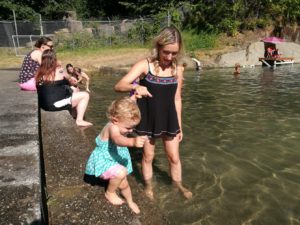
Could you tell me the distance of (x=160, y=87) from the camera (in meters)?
4.49

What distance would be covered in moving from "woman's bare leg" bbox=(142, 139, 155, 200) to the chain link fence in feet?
76.7

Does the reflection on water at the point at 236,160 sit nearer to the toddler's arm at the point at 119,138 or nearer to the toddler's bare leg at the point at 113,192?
the toddler's bare leg at the point at 113,192

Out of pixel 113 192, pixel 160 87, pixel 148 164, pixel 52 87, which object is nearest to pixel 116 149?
pixel 113 192

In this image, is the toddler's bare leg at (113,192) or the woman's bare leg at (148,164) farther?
the woman's bare leg at (148,164)

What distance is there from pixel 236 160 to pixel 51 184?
3619 mm

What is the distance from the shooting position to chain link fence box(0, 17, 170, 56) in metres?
27.1

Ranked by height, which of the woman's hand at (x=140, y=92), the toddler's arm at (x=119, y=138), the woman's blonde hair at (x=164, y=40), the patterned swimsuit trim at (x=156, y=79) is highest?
the woman's blonde hair at (x=164, y=40)

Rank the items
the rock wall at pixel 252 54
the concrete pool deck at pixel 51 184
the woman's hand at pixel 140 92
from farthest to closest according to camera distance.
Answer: the rock wall at pixel 252 54 < the woman's hand at pixel 140 92 < the concrete pool deck at pixel 51 184

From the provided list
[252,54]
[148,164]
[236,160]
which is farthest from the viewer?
[252,54]

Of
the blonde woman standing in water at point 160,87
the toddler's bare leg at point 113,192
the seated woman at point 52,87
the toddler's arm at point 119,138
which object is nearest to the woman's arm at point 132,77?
the blonde woman standing in water at point 160,87

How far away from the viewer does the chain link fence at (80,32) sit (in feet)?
89.0

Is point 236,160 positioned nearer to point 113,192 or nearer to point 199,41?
point 113,192

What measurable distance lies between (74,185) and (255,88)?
38.7 feet

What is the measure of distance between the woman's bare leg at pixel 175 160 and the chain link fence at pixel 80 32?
2340 centimetres
